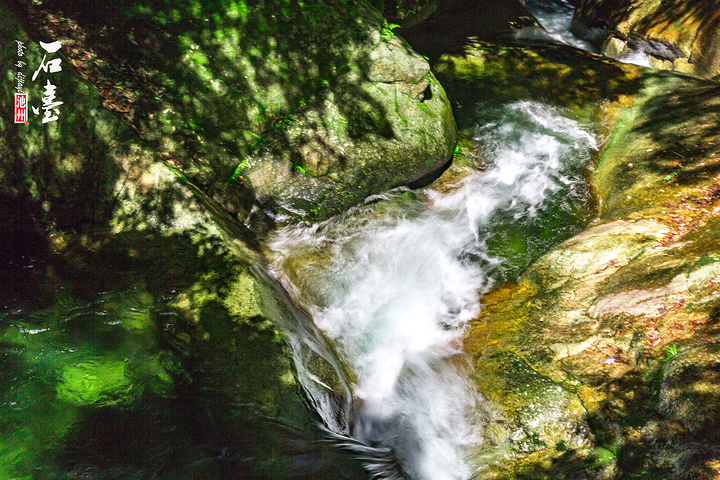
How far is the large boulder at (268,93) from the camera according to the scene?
460cm

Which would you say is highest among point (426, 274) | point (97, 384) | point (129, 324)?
point (129, 324)

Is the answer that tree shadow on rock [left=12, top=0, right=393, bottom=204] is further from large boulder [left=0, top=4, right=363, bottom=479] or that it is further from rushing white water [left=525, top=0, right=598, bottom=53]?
rushing white water [left=525, top=0, right=598, bottom=53]

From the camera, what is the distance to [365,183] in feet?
17.8

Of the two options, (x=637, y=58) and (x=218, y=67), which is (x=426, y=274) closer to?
(x=218, y=67)

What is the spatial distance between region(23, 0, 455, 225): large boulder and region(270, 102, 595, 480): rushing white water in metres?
0.51

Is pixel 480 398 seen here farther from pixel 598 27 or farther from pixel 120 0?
pixel 598 27

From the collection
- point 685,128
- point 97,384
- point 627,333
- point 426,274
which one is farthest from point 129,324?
point 685,128

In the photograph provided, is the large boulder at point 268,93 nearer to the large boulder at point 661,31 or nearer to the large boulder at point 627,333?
the large boulder at point 627,333

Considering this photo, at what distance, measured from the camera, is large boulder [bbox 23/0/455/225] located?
4.60 metres

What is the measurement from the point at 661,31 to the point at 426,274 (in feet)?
23.5

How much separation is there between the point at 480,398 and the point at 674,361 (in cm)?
152

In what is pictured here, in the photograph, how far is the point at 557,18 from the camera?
9781 mm

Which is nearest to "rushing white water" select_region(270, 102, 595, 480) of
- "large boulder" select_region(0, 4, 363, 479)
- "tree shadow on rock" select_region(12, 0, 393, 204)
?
"large boulder" select_region(0, 4, 363, 479)

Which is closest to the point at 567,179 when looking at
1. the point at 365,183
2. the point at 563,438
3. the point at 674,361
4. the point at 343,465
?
the point at 365,183
